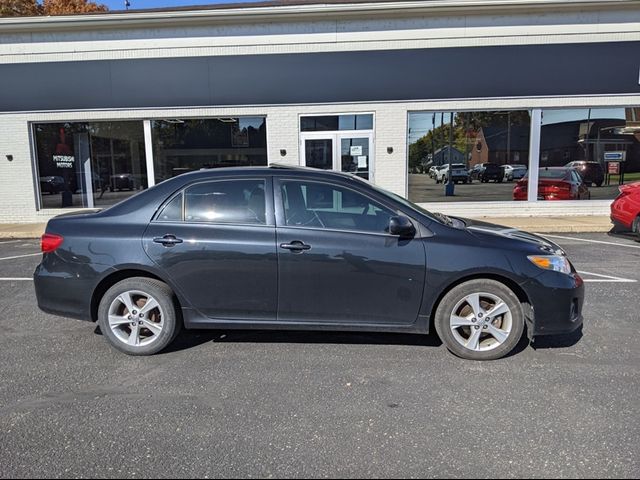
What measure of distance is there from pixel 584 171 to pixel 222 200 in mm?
12118

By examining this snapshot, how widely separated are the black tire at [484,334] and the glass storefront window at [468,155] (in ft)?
30.3

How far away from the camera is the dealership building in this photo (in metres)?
11.7

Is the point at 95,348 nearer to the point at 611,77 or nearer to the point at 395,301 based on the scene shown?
the point at 395,301

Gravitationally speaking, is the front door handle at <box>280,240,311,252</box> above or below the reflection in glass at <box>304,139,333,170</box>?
below

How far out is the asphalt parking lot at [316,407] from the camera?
8.04ft

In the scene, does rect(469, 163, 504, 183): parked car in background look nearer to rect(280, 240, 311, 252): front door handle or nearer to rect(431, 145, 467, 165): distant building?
rect(431, 145, 467, 165): distant building

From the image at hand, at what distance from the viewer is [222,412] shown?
2.98m

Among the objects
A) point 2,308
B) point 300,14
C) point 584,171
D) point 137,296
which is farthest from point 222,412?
point 584,171

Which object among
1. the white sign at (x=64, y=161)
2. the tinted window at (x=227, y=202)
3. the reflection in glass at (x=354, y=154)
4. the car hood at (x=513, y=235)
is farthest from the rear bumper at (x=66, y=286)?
the white sign at (x=64, y=161)

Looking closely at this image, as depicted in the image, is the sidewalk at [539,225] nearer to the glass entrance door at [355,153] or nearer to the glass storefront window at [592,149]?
the glass storefront window at [592,149]

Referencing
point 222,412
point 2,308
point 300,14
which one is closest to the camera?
point 222,412

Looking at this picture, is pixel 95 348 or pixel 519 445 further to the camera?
pixel 95 348

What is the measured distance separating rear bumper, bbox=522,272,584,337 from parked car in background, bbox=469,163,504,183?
950cm

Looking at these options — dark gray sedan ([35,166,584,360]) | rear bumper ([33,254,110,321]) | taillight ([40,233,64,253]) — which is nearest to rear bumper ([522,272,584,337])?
dark gray sedan ([35,166,584,360])
